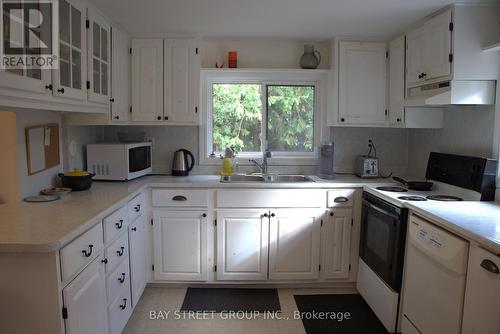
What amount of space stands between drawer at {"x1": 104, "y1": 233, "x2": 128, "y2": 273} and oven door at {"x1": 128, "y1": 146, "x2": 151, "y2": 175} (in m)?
0.74

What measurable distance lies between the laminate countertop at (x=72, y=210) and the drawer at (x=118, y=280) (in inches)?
15.8

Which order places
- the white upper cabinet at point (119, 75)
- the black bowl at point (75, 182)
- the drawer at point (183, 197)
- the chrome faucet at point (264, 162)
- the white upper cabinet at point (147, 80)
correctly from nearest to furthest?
1. the black bowl at point (75, 182)
2. the white upper cabinet at point (119, 75)
3. the drawer at point (183, 197)
4. the white upper cabinet at point (147, 80)
5. the chrome faucet at point (264, 162)

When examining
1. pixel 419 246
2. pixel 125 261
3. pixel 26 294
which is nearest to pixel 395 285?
pixel 419 246

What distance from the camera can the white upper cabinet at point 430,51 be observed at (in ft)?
Result: 8.02

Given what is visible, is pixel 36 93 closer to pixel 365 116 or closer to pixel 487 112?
pixel 365 116

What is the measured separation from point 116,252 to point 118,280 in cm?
19

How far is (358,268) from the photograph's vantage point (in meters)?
3.08

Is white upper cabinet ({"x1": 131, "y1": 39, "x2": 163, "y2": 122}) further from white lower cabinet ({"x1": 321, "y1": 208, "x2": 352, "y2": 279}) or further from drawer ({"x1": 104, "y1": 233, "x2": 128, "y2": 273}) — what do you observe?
white lower cabinet ({"x1": 321, "y1": 208, "x2": 352, "y2": 279})

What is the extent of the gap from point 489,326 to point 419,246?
2.04 ft

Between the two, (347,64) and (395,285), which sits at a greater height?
(347,64)

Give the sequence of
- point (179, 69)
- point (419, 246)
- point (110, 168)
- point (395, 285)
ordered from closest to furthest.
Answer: point (419, 246) → point (395, 285) → point (110, 168) → point (179, 69)

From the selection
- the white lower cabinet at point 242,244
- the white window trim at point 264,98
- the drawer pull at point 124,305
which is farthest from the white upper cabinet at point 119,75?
the drawer pull at point 124,305

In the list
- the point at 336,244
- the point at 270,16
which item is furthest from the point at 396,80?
the point at 336,244

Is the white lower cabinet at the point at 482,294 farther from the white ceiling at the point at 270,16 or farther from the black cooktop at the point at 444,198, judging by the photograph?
the white ceiling at the point at 270,16
